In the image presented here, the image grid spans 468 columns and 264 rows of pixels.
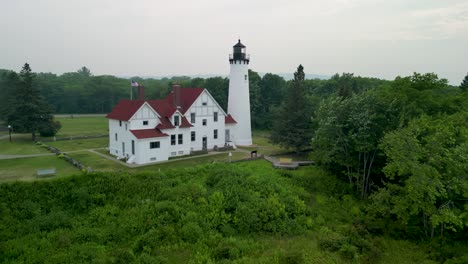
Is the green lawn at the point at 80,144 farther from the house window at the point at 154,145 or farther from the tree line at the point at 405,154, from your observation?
the tree line at the point at 405,154

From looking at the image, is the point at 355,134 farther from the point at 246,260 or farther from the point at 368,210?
the point at 246,260

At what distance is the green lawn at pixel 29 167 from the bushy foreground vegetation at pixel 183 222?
6274mm

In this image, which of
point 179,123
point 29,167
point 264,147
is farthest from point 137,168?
point 264,147

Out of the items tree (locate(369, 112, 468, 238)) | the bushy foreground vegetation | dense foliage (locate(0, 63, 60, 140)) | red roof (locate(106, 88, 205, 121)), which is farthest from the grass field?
tree (locate(369, 112, 468, 238))

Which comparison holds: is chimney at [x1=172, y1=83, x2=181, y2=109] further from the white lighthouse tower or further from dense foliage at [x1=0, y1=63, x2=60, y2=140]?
dense foliage at [x1=0, y1=63, x2=60, y2=140]

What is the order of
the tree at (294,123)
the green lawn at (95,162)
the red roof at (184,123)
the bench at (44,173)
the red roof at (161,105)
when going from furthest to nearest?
the red roof at (184,123) → the tree at (294,123) → the red roof at (161,105) → the green lawn at (95,162) → the bench at (44,173)

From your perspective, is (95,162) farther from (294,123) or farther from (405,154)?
(405,154)

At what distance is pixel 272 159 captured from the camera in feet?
103

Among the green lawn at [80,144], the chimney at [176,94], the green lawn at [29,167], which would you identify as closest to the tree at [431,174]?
the chimney at [176,94]

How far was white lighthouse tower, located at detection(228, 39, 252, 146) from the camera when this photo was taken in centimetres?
3831

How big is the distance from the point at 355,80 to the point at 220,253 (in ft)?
177

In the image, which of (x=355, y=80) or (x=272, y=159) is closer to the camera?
(x=272, y=159)

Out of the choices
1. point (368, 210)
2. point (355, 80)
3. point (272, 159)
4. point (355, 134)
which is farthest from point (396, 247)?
point (355, 80)

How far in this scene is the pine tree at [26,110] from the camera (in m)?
41.2
